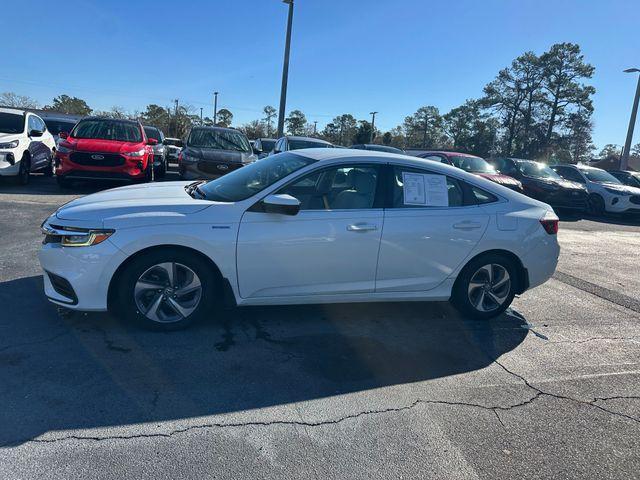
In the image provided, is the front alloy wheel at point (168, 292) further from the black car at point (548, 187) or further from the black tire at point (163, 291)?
the black car at point (548, 187)

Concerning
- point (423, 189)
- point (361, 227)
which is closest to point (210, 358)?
point (361, 227)

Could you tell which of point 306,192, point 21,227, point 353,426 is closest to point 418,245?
point 306,192

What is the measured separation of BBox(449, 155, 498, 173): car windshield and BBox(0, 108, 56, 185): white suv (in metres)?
11.4

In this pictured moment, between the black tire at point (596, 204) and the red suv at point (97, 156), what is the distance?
1402cm

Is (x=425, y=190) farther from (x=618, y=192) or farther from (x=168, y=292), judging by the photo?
(x=618, y=192)

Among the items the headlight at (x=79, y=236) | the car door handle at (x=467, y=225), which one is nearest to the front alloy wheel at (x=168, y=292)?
the headlight at (x=79, y=236)

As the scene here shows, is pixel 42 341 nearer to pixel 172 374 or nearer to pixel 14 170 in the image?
pixel 172 374

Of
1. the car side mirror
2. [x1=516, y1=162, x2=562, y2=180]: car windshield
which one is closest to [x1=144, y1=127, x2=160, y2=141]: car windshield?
[x1=516, y1=162, x2=562, y2=180]: car windshield

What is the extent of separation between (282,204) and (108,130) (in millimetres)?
9369

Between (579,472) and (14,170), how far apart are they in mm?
11924

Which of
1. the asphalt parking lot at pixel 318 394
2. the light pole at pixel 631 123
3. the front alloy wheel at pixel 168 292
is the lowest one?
the asphalt parking lot at pixel 318 394

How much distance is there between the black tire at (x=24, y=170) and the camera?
36.9 feet

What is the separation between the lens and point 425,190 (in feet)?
15.0

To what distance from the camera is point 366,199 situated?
438 centimetres
